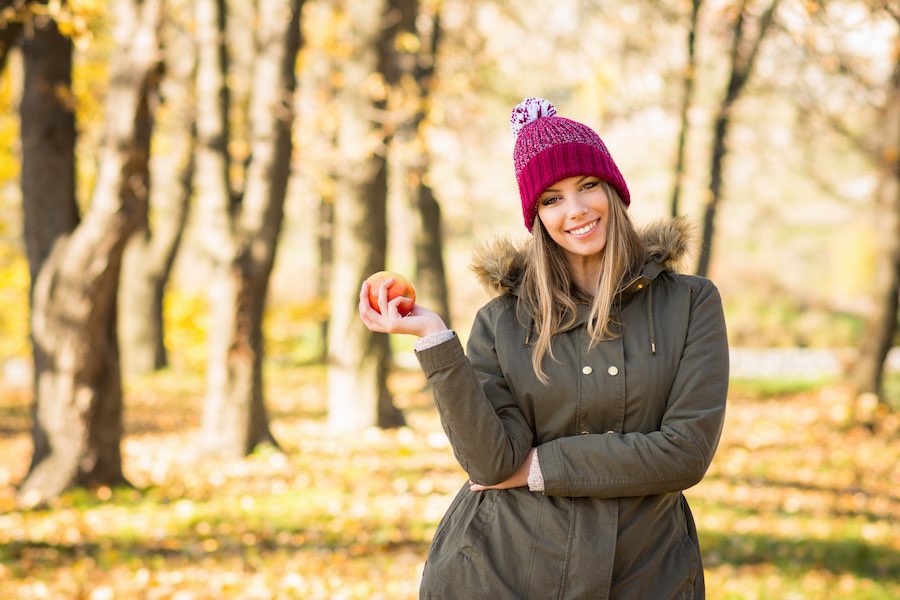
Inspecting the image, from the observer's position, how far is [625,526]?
2.67m

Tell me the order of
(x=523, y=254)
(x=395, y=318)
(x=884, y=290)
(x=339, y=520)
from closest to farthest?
(x=395, y=318)
(x=523, y=254)
(x=339, y=520)
(x=884, y=290)

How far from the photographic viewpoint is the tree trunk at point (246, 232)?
9.60 meters

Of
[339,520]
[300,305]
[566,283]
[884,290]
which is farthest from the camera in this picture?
[300,305]

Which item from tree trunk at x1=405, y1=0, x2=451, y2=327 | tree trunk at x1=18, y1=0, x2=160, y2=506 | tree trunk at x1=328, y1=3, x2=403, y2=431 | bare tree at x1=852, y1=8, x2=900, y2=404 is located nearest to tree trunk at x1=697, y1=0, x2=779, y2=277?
bare tree at x1=852, y1=8, x2=900, y2=404

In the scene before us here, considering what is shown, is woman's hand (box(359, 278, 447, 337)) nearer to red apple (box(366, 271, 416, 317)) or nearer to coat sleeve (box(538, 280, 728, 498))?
red apple (box(366, 271, 416, 317))

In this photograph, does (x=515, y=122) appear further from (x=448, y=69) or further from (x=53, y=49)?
(x=448, y=69)

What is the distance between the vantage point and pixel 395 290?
9.09 feet

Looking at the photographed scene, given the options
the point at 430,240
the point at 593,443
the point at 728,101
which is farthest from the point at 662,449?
the point at 430,240

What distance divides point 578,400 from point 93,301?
5624mm

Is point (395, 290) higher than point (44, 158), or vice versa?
point (44, 158)

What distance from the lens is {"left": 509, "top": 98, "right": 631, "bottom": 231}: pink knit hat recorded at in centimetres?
280

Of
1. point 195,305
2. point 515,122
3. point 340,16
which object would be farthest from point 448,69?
point 515,122

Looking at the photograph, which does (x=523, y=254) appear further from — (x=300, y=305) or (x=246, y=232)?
(x=300, y=305)

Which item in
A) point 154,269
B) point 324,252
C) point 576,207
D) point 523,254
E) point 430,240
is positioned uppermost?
point 324,252
